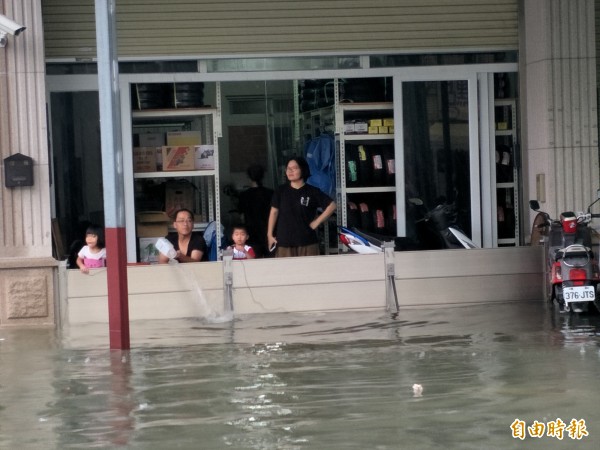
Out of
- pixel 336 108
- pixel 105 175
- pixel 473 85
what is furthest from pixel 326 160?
pixel 105 175

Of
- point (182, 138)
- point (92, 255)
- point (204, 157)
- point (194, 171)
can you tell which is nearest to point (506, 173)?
point (204, 157)

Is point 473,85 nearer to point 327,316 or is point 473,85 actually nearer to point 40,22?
point 327,316

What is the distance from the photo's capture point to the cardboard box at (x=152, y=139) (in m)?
15.2

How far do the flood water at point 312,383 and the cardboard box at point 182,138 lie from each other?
3.19 m

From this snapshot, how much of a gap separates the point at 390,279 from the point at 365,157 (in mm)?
2693

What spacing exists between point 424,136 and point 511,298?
2864 millimetres

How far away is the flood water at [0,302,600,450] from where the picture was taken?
733cm

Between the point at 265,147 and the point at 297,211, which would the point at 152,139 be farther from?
the point at 297,211

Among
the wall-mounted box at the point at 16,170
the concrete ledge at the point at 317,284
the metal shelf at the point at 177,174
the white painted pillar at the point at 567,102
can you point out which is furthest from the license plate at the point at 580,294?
the wall-mounted box at the point at 16,170

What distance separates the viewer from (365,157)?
15516mm

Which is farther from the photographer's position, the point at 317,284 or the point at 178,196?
the point at 178,196

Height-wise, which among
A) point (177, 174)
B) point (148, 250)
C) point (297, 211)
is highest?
point (177, 174)

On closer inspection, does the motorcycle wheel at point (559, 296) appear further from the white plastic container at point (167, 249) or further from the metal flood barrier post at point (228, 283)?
the white plastic container at point (167, 249)

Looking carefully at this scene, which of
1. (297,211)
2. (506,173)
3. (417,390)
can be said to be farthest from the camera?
(506,173)
